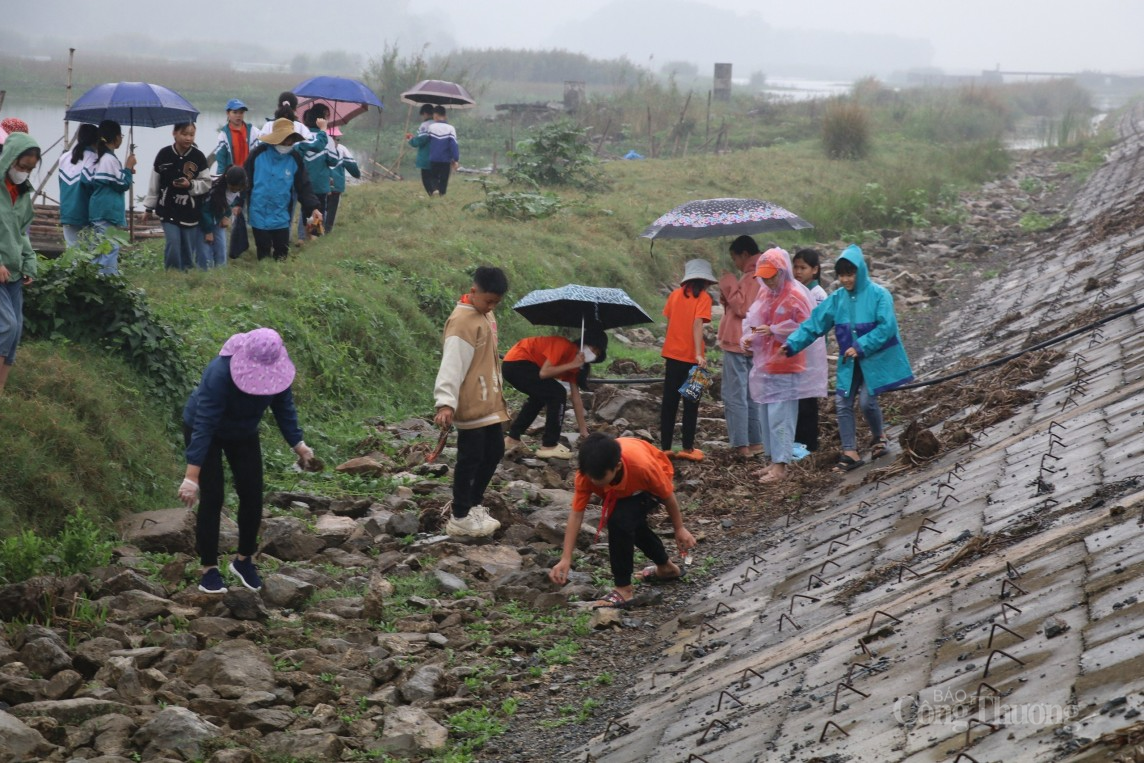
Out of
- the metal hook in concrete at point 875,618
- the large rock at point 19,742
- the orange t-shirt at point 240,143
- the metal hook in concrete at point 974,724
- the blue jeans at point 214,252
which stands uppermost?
the orange t-shirt at point 240,143

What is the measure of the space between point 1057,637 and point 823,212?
17619 millimetres

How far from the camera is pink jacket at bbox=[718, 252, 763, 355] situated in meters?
8.97

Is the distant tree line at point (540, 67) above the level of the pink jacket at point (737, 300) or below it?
above

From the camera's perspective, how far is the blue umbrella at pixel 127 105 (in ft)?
38.3

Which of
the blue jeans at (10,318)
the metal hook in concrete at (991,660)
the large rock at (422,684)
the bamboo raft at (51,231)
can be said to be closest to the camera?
the metal hook in concrete at (991,660)

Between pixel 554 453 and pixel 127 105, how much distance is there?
5.56 m

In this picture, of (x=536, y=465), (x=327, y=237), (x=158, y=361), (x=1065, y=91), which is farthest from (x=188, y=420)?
(x=1065, y=91)

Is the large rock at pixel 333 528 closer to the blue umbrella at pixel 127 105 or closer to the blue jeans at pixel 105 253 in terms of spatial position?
the blue jeans at pixel 105 253

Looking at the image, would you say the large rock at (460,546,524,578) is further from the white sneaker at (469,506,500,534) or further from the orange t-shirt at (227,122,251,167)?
the orange t-shirt at (227,122,251,167)

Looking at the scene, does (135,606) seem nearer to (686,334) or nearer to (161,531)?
(161,531)

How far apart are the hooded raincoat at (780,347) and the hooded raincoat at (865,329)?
25 cm

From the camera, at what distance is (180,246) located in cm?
1095

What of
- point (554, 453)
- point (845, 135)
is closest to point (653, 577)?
point (554, 453)

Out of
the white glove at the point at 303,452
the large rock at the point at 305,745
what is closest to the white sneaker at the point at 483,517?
the white glove at the point at 303,452
